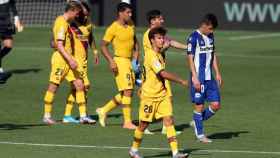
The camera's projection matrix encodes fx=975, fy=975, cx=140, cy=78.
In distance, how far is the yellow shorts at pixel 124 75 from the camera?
54.6ft

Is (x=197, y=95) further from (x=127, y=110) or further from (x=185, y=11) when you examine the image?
(x=185, y=11)

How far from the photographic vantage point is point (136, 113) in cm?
1845

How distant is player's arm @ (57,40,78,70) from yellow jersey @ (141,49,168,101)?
2976 millimetres

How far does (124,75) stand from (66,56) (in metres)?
1.07

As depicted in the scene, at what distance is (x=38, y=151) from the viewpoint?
13.8m

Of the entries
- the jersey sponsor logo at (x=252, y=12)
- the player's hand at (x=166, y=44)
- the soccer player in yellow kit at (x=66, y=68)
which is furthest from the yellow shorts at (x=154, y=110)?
the jersey sponsor logo at (x=252, y=12)

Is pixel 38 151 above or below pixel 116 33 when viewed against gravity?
below

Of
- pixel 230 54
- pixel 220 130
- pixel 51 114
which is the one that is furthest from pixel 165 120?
pixel 230 54

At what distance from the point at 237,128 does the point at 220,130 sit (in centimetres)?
39

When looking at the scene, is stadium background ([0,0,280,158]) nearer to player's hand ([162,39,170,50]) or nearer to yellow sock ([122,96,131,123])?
yellow sock ([122,96,131,123])

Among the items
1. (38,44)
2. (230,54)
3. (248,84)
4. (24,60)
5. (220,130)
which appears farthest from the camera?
(38,44)

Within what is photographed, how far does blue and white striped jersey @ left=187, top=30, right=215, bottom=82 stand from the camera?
599 inches

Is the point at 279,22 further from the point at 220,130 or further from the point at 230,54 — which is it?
the point at 220,130

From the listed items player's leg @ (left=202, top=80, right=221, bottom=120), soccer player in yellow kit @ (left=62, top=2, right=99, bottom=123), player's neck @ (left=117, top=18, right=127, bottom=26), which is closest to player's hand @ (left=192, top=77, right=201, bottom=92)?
player's leg @ (left=202, top=80, right=221, bottom=120)
